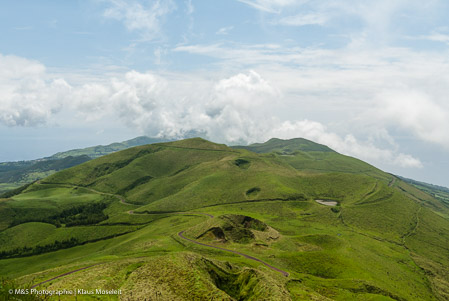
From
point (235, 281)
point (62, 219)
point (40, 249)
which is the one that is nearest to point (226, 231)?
point (235, 281)

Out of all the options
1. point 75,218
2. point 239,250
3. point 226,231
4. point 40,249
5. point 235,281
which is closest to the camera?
point 235,281

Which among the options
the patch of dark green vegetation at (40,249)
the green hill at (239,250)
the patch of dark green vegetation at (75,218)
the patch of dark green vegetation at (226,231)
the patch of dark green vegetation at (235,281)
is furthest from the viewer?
the patch of dark green vegetation at (75,218)

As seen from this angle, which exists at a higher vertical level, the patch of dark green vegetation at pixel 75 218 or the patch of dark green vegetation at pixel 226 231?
the patch of dark green vegetation at pixel 226 231

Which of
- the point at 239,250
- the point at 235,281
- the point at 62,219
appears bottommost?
the point at 62,219

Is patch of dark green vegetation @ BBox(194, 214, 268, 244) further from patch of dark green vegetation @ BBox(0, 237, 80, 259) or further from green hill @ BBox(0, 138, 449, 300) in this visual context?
patch of dark green vegetation @ BBox(0, 237, 80, 259)

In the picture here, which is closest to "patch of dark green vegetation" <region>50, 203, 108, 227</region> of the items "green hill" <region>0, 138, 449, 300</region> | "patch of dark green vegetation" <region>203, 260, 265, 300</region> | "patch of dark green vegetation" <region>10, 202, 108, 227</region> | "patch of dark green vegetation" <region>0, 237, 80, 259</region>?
"patch of dark green vegetation" <region>10, 202, 108, 227</region>

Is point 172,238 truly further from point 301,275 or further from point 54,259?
point 54,259

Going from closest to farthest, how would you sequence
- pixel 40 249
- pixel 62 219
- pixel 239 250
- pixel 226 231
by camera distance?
1. pixel 239 250
2. pixel 226 231
3. pixel 40 249
4. pixel 62 219

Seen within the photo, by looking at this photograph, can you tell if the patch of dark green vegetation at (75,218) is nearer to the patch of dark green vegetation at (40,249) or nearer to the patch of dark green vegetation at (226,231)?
the patch of dark green vegetation at (40,249)

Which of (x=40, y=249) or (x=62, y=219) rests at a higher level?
(x=62, y=219)

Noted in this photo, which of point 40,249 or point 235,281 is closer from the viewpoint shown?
point 235,281

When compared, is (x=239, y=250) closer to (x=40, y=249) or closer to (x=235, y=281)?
(x=235, y=281)

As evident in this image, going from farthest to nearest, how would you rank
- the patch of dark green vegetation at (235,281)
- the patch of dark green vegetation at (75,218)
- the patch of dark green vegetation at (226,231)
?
the patch of dark green vegetation at (75,218), the patch of dark green vegetation at (226,231), the patch of dark green vegetation at (235,281)

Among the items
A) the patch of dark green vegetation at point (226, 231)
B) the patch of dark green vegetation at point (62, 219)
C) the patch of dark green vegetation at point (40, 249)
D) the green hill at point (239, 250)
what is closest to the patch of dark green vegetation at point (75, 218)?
the patch of dark green vegetation at point (62, 219)
